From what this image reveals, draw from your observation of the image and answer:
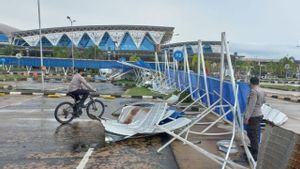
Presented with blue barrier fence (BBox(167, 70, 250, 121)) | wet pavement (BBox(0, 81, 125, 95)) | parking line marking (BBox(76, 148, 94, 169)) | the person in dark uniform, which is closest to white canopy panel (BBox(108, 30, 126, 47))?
wet pavement (BBox(0, 81, 125, 95))

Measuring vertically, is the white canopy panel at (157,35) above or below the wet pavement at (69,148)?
above

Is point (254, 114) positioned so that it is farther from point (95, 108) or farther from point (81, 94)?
point (95, 108)

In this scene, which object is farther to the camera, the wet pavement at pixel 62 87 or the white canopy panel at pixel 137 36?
the white canopy panel at pixel 137 36

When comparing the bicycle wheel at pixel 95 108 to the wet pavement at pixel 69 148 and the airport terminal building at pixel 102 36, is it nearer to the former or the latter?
the wet pavement at pixel 69 148

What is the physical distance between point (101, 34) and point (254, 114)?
114 meters

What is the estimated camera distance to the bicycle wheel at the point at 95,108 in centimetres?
1047

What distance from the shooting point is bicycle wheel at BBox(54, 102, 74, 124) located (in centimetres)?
958

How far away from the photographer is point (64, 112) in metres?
9.65

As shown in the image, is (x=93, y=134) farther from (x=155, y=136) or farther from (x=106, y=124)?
(x=155, y=136)

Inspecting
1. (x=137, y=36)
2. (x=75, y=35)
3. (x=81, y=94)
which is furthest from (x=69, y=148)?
(x=75, y=35)

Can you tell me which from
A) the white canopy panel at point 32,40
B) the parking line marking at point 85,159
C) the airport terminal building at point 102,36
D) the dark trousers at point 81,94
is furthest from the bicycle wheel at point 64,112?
the white canopy panel at point 32,40

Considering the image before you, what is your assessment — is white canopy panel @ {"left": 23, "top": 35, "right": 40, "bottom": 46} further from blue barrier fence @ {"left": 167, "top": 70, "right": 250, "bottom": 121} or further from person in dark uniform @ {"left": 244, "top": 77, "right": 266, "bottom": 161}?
person in dark uniform @ {"left": 244, "top": 77, "right": 266, "bottom": 161}

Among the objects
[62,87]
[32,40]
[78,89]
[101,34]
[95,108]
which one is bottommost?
[62,87]

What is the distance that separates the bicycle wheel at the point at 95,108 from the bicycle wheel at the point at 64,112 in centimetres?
66
